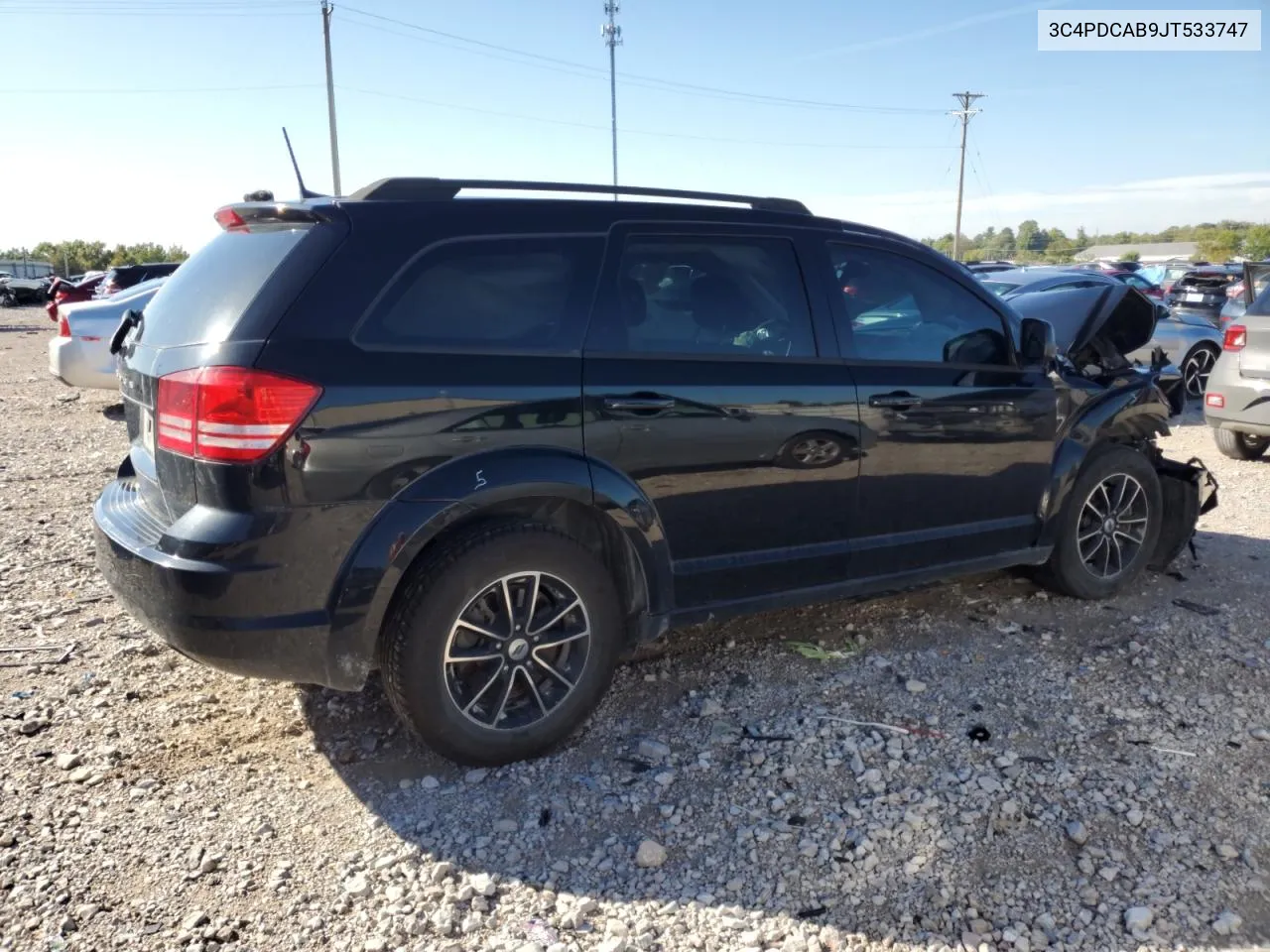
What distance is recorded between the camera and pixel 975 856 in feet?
9.57

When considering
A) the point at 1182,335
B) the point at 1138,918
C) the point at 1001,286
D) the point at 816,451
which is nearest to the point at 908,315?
the point at 816,451

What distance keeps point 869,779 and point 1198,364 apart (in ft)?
35.2

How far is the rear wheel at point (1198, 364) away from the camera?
1173 cm

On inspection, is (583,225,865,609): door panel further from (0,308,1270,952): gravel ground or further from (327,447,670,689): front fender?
(0,308,1270,952): gravel ground

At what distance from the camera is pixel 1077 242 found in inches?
3629

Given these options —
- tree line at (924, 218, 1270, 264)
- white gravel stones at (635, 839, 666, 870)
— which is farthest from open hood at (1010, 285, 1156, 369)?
tree line at (924, 218, 1270, 264)

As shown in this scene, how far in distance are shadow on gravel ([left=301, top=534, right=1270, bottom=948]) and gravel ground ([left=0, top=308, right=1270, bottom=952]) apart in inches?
0.4

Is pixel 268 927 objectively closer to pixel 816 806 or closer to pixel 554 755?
pixel 554 755

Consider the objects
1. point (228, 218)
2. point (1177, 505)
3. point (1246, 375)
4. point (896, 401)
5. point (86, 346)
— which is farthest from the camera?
point (86, 346)

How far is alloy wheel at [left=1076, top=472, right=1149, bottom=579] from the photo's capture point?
4930mm

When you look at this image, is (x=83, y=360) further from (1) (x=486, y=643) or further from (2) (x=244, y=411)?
(1) (x=486, y=643)

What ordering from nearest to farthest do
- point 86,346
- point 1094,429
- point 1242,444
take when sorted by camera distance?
point 1094,429 < point 1242,444 < point 86,346

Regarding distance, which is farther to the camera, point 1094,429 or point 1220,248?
point 1220,248

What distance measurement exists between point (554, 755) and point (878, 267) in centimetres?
240
